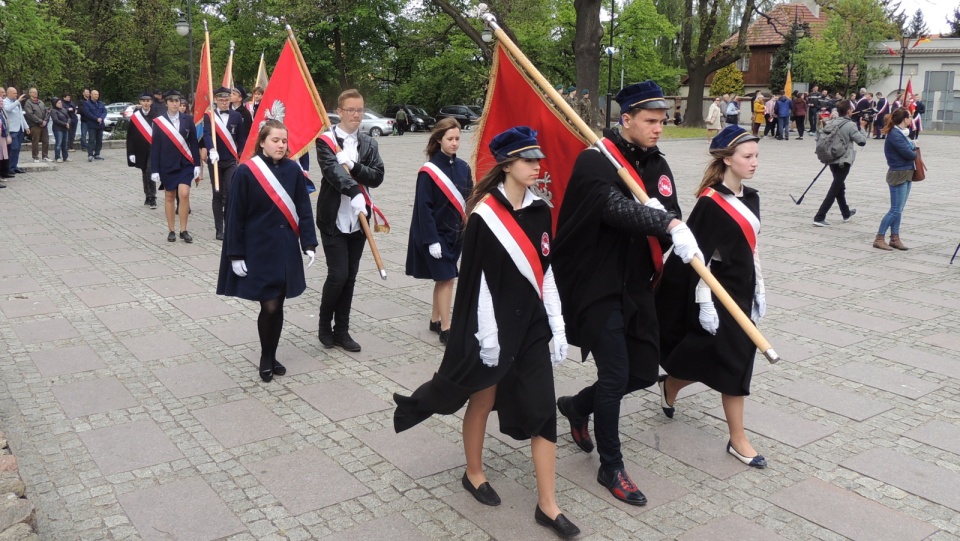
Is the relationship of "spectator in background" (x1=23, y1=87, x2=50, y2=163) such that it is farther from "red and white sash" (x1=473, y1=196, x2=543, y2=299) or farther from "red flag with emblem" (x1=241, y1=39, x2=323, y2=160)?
"red and white sash" (x1=473, y1=196, x2=543, y2=299)

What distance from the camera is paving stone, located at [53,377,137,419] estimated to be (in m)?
5.46

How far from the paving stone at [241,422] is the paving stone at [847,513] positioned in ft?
9.56

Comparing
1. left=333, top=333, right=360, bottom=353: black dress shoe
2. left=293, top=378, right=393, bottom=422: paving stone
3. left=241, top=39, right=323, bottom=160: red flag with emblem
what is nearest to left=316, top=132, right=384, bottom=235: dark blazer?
left=241, top=39, right=323, bottom=160: red flag with emblem

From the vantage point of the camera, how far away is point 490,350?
3.86 metres

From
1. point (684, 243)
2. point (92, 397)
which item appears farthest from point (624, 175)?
point (92, 397)

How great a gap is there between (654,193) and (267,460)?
2589 millimetres


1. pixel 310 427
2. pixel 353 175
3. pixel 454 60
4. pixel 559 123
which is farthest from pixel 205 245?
pixel 454 60

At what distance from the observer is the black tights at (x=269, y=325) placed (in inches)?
233

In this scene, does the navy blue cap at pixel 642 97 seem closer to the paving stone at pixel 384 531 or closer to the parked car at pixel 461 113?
the paving stone at pixel 384 531

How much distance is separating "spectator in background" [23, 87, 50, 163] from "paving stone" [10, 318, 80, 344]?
16356 millimetres

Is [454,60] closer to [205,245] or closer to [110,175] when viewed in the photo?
[110,175]

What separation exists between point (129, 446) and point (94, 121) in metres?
21.2

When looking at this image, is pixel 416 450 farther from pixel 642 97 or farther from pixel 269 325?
pixel 642 97

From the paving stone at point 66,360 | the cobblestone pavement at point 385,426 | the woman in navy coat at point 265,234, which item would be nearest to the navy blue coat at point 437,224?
the cobblestone pavement at point 385,426
